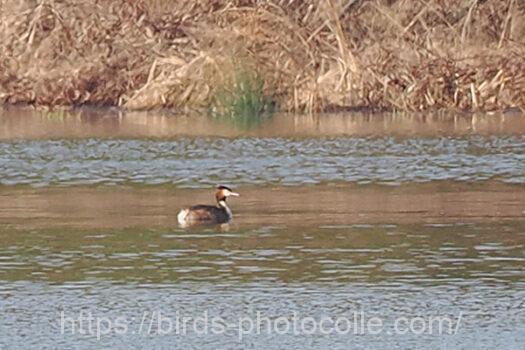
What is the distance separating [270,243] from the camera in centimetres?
1466

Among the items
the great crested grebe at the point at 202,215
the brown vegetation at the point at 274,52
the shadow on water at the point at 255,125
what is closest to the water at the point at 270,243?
the great crested grebe at the point at 202,215

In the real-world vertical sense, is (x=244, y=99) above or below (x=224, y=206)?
above

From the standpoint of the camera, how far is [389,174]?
20547 mm

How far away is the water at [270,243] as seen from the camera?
11.0 meters

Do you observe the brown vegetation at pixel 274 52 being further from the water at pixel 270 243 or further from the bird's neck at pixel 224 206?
the bird's neck at pixel 224 206

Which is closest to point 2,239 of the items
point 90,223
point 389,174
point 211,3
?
point 90,223

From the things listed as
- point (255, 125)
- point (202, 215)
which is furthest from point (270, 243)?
point (255, 125)

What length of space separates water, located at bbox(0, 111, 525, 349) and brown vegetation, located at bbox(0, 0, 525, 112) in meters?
5.03

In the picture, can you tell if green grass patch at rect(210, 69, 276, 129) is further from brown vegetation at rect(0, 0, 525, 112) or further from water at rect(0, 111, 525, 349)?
water at rect(0, 111, 525, 349)

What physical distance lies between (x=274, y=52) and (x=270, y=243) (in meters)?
17.5

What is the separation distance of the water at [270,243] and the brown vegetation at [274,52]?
5030mm

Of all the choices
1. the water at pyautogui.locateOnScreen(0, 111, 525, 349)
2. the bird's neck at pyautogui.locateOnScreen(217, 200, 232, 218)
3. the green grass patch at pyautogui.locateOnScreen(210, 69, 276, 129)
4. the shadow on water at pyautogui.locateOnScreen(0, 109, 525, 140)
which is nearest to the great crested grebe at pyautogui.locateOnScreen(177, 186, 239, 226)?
the bird's neck at pyautogui.locateOnScreen(217, 200, 232, 218)

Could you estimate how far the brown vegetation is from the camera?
31.0m

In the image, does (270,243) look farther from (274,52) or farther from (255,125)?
(274,52)
